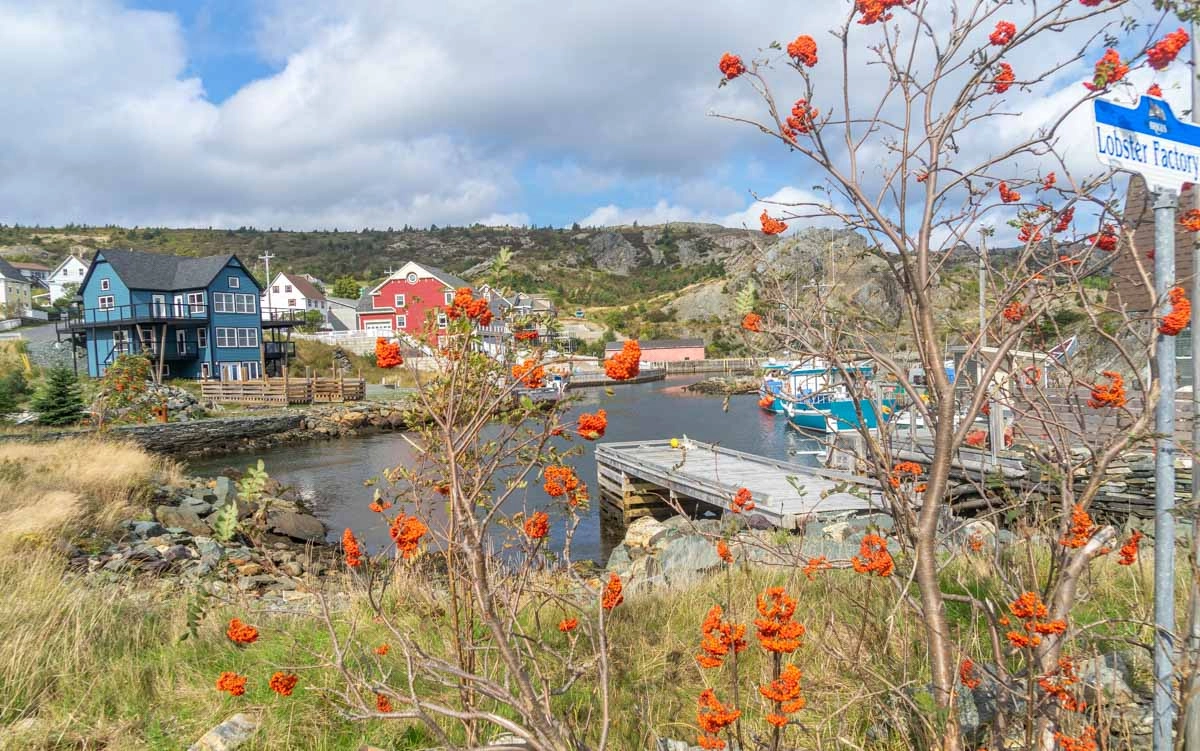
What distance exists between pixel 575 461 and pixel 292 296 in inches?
2027

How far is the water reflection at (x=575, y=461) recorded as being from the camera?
14741 mm

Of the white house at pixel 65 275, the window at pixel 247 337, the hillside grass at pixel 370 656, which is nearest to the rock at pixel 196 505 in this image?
the hillside grass at pixel 370 656

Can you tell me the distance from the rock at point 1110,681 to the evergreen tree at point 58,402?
1078 inches

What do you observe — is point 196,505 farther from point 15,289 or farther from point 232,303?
point 15,289

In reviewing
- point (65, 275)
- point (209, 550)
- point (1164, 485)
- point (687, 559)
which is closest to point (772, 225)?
point (1164, 485)

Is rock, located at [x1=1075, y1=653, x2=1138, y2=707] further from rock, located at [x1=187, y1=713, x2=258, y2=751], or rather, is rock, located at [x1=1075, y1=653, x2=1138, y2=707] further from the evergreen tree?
the evergreen tree

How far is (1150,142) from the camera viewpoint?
2.08 metres

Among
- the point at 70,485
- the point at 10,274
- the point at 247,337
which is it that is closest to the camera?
the point at 70,485

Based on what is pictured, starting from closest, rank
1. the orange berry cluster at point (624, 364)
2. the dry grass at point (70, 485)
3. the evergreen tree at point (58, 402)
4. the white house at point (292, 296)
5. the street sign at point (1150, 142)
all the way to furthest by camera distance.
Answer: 1. the street sign at point (1150, 142)
2. the orange berry cluster at point (624, 364)
3. the dry grass at point (70, 485)
4. the evergreen tree at point (58, 402)
5. the white house at point (292, 296)

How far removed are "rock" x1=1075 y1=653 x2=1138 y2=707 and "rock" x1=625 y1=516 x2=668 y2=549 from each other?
779 centimetres

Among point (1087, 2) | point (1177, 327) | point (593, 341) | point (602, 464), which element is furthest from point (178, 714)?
point (593, 341)

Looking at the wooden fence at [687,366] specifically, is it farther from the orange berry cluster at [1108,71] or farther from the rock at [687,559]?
the orange berry cluster at [1108,71]

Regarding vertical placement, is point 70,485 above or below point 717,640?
below

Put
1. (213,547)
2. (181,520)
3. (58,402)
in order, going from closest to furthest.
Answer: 1. (213,547)
2. (181,520)
3. (58,402)
